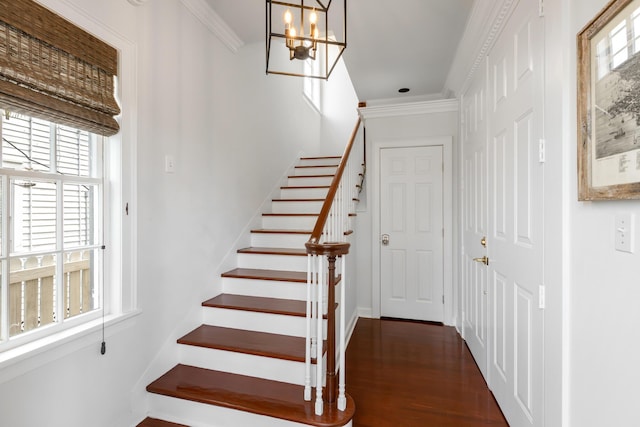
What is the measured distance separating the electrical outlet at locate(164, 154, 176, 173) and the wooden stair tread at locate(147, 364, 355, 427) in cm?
136

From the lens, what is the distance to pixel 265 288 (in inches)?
99.7

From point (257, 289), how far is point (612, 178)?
90.0 inches

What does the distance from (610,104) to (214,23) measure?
8.64 feet

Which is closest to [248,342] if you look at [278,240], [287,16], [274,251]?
[274,251]

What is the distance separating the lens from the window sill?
1.25 m

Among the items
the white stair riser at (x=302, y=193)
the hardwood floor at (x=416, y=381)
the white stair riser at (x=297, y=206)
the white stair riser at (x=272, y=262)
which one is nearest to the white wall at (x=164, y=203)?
the white stair riser at (x=272, y=262)

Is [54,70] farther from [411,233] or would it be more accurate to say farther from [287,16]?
[411,233]

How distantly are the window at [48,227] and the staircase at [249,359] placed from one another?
0.72 metres

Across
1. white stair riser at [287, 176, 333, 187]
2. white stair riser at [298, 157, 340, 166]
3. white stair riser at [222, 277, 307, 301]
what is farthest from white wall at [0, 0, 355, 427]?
white stair riser at [298, 157, 340, 166]

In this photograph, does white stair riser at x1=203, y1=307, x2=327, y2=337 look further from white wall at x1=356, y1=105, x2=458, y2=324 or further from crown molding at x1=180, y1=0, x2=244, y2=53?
crown molding at x1=180, y1=0, x2=244, y2=53

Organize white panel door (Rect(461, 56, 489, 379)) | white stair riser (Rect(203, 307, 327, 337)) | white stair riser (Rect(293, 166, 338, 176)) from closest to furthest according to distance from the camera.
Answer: white stair riser (Rect(203, 307, 327, 337))
white panel door (Rect(461, 56, 489, 379))
white stair riser (Rect(293, 166, 338, 176))

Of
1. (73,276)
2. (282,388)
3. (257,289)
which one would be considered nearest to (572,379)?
(282,388)

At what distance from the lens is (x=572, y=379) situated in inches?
46.1

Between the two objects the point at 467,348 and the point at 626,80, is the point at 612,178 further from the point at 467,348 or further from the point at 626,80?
the point at 467,348
